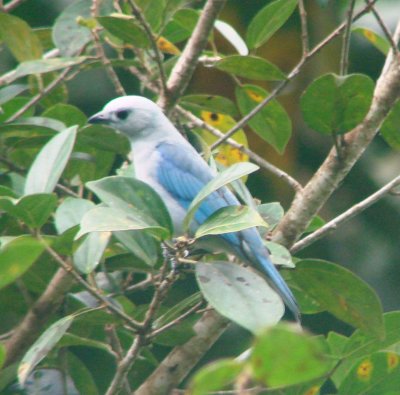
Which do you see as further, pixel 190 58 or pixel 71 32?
pixel 71 32

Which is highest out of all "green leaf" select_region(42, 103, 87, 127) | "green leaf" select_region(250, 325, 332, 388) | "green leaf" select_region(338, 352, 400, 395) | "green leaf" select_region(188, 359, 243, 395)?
"green leaf" select_region(250, 325, 332, 388)

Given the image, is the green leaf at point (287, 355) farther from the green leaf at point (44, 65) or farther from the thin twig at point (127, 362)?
the green leaf at point (44, 65)

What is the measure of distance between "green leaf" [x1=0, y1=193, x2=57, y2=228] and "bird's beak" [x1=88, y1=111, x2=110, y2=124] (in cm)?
108

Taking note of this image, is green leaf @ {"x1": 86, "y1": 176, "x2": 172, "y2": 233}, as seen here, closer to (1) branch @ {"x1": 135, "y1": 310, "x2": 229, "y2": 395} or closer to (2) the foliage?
(2) the foliage

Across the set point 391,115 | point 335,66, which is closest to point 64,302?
point 391,115

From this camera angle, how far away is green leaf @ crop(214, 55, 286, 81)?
3.20 m

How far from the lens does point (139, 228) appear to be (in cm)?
226

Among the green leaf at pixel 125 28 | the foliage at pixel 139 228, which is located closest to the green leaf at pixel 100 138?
the foliage at pixel 139 228

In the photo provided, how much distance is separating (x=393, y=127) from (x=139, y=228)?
1.43 metres

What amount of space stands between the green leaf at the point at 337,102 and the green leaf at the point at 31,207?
38.8 inches

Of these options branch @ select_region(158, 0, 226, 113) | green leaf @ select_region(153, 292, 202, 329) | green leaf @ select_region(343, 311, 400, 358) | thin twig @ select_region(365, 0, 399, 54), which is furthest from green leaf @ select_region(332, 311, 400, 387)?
branch @ select_region(158, 0, 226, 113)

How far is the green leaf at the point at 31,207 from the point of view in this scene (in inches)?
92.0

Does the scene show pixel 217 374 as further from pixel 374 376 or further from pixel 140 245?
pixel 374 376

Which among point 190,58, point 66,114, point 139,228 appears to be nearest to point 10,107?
point 66,114
